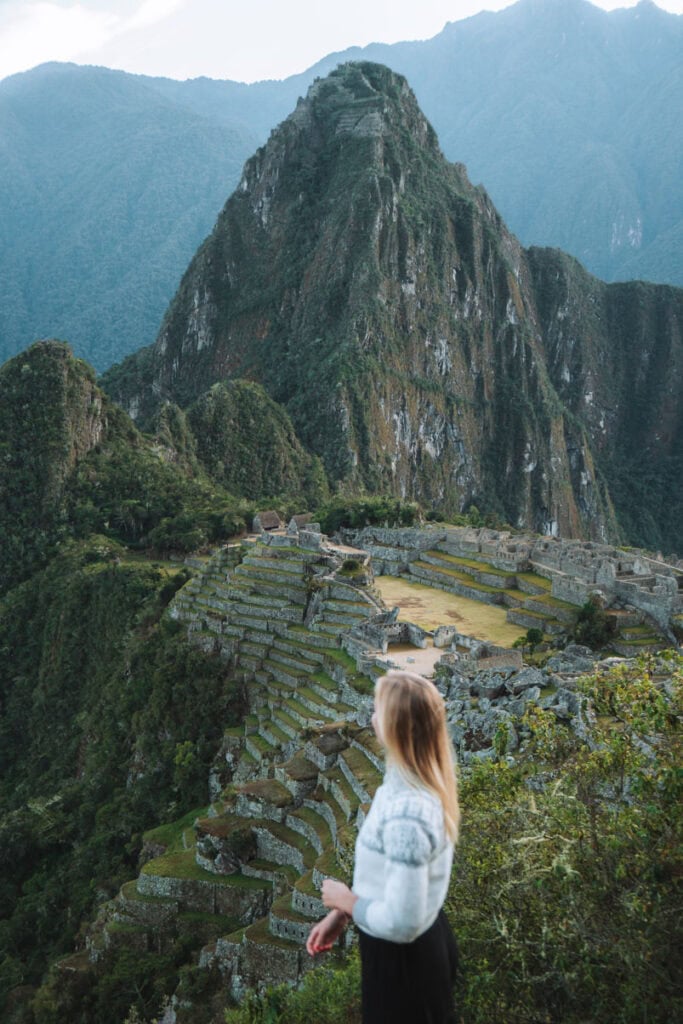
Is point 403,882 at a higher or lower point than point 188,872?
higher

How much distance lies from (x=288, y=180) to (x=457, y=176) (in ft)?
99.7

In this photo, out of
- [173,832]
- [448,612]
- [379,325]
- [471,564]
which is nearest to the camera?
[173,832]

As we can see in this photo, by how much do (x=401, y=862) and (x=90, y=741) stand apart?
118 ft

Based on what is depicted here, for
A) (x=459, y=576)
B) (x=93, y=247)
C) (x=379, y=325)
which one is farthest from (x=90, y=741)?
(x=93, y=247)

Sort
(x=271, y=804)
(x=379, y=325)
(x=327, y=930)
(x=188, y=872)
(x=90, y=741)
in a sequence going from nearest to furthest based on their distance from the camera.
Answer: (x=327, y=930) → (x=271, y=804) → (x=188, y=872) → (x=90, y=741) → (x=379, y=325)

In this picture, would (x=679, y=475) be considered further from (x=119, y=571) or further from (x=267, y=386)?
(x=119, y=571)

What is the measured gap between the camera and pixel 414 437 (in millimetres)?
122250

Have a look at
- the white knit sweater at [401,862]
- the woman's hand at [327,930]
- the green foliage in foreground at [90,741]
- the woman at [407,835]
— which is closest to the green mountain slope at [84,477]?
the green foliage in foreground at [90,741]

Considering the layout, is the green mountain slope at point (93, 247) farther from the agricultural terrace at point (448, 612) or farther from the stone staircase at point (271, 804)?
the stone staircase at point (271, 804)

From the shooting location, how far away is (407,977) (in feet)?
21.4

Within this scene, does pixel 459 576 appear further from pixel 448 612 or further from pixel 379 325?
pixel 379 325

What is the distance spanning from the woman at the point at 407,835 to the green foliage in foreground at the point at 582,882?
92.9 inches

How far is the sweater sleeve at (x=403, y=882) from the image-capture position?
19.6ft

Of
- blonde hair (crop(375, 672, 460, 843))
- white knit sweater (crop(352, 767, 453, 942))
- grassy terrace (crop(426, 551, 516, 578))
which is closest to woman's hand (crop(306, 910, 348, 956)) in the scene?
white knit sweater (crop(352, 767, 453, 942))
